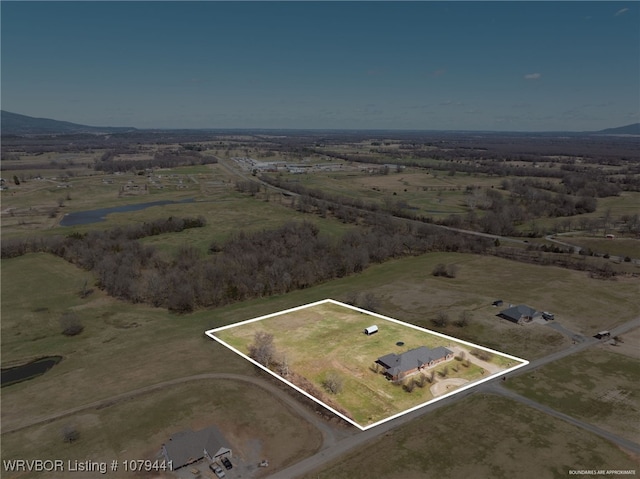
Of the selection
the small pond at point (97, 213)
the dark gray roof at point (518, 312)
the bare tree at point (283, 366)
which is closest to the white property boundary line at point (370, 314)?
the bare tree at point (283, 366)

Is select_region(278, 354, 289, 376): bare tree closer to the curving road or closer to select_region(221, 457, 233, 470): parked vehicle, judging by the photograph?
the curving road

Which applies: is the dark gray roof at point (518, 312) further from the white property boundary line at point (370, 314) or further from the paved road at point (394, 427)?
the paved road at point (394, 427)

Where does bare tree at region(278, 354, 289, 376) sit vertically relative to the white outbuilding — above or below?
below

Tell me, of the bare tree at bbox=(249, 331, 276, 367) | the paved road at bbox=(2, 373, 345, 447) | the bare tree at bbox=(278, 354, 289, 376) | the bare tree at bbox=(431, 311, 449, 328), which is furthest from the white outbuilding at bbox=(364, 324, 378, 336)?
the paved road at bbox=(2, 373, 345, 447)

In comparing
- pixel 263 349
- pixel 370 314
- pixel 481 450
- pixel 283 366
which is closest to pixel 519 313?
pixel 370 314

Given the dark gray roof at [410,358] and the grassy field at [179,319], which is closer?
the dark gray roof at [410,358]

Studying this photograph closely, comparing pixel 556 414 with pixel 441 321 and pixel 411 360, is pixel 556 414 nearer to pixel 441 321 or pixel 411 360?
pixel 411 360
